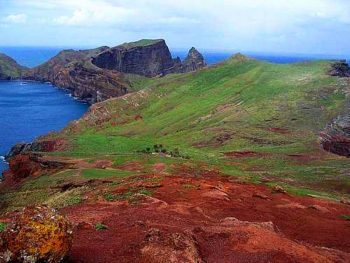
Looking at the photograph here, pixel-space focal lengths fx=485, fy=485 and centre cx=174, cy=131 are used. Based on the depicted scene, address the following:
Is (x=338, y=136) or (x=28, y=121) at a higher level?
(x=338, y=136)

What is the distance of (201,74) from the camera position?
15550 centimetres

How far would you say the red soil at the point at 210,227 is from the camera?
782 inches

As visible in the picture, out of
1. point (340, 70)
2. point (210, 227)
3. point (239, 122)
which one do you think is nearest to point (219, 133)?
point (239, 122)

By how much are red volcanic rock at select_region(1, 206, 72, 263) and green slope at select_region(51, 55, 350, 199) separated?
105ft

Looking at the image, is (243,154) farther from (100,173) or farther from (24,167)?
(100,173)

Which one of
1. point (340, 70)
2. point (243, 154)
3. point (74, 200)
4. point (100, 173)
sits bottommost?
point (243, 154)

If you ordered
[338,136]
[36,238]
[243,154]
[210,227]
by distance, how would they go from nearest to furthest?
[36,238], [210,227], [243,154], [338,136]

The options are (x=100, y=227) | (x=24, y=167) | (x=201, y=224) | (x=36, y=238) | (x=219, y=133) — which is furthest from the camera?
(x=219, y=133)

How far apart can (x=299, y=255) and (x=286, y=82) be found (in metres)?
105

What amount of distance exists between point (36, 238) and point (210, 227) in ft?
32.4

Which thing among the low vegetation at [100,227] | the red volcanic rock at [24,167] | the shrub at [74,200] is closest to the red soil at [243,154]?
the red volcanic rock at [24,167]

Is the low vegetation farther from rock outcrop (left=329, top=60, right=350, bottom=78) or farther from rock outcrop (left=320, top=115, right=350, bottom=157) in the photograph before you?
rock outcrop (left=329, top=60, right=350, bottom=78)

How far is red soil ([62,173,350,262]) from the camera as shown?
65.2 feet

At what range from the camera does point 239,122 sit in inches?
3883
